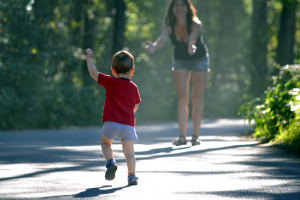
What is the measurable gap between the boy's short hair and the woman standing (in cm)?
318

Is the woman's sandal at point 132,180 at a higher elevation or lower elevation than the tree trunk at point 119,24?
lower

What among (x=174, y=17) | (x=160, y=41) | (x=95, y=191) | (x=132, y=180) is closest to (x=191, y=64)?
(x=160, y=41)

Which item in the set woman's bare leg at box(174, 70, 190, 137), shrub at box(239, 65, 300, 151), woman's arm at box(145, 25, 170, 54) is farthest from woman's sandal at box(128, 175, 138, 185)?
woman's bare leg at box(174, 70, 190, 137)

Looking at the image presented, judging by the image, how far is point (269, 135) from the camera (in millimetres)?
10102

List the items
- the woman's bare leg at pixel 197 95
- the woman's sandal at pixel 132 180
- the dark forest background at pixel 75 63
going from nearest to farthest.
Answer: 1. the woman's sandal at pixel 132 180
2. the woman's bare leg at pixel 197 95
3. the dark forest background at pixel 75 63

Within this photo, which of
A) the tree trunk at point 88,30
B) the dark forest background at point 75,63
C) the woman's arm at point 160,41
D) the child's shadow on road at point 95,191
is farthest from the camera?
the tree trunk at point 88,30

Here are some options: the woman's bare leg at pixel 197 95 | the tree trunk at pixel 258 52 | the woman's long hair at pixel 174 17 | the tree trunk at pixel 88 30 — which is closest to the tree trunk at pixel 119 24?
the tree trunk at pixel 88 30

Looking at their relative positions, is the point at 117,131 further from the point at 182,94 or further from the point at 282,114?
the point at 282,114

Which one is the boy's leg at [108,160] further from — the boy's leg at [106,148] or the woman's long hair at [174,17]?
the woman's long hair at [174,17]

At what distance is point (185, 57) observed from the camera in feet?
31.2

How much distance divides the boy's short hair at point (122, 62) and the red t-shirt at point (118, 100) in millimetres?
94

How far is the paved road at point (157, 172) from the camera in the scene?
211 inches

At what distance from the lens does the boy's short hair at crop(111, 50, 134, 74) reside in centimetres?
607

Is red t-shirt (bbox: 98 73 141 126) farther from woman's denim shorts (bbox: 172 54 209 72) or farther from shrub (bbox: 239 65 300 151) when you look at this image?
woman's denim shorts (bbox: 172 54 209 72)
